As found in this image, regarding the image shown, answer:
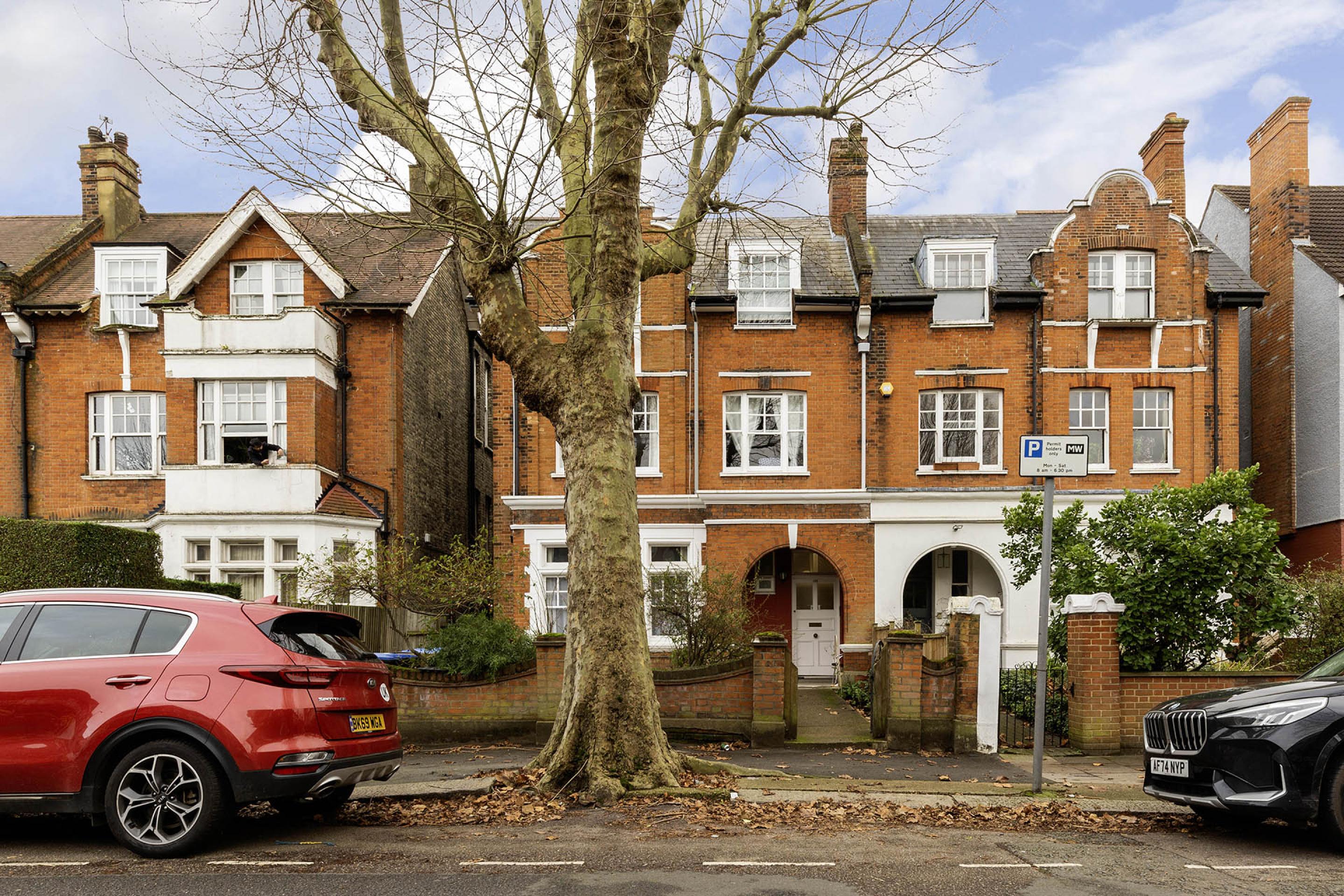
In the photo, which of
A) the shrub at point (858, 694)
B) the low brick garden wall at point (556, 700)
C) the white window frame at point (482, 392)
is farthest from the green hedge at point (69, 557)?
the white window frame at point (482, 392)

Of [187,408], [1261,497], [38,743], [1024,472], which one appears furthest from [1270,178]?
[38,743]

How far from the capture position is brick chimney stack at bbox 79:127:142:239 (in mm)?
23906

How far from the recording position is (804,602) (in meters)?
23.2

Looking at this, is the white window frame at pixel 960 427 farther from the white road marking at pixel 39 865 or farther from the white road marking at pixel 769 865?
the white road marking at pixel 39 865

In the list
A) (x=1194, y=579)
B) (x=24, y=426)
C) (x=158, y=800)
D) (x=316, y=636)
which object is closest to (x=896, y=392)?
(x=1194, y=579)

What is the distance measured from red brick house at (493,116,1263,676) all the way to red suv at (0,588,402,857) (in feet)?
45.5

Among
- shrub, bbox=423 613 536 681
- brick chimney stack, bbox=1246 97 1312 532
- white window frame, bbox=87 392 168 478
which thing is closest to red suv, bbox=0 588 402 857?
shrub, bbox=423 613 536 681

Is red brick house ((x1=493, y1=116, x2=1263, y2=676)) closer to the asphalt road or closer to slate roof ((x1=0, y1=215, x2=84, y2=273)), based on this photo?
slate roof ((x1=0, y1=215, x2=84, y2=273))

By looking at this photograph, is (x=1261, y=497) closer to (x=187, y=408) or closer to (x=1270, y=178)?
(x=1270, y=178)

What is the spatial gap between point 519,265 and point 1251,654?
10134 mm

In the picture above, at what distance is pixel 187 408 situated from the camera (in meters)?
20.7

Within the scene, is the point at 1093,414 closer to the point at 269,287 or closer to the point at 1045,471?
the point at 1045,471

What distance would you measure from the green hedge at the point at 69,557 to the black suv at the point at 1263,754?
1217 cm

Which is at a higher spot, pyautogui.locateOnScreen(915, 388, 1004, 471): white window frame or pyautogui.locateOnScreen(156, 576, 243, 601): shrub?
pyautogui.locateOnScreen(915, 388, 1004, 471): white window frame
